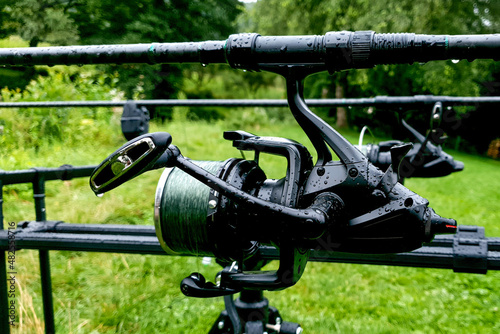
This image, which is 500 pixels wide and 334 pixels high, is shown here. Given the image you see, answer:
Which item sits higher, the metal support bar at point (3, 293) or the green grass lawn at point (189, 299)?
the metal support bar at point (3, 293)

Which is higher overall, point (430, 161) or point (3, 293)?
point (430, 161)

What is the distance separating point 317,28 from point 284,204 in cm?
1083

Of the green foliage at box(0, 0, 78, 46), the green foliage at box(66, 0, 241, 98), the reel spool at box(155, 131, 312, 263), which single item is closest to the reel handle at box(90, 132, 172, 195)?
the reel spool at box(155, 131, 312, 263)

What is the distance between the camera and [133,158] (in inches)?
30.3

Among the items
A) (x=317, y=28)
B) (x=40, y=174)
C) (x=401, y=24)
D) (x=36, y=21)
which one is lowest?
(x=40, y=174)

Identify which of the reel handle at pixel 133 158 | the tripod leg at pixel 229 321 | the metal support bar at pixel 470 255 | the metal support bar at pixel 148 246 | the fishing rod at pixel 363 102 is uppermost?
the fishing rod at pixel 363 102

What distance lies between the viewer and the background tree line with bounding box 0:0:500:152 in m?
8.47

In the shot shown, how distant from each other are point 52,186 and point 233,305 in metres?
3.68

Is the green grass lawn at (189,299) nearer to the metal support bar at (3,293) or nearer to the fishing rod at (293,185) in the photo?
the metal support bar at (3,293)

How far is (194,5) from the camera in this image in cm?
1250

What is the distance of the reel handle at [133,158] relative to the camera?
Answer: 2.46ft

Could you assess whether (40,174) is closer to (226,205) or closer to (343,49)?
(226,205)

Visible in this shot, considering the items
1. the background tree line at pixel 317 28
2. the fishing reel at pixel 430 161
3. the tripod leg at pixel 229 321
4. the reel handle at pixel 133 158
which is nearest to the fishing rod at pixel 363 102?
the fishing reel at pixel 430 161

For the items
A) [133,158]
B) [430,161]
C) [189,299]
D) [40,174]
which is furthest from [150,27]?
[133,158]
